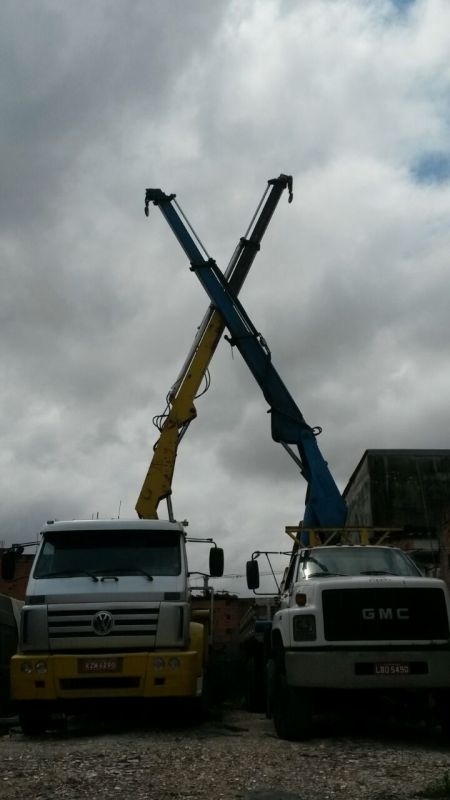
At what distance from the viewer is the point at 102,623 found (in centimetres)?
970

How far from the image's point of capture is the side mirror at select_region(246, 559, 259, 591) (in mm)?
11234

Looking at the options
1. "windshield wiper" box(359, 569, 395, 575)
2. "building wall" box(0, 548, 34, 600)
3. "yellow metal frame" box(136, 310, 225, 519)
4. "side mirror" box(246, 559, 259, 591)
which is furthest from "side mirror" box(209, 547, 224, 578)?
"building wall" box(0, 548, 34, 600)

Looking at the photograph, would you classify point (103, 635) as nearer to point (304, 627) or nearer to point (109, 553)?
point (109, 553)

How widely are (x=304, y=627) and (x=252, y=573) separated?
2399mm

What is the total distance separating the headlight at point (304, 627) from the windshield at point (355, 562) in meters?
1.06

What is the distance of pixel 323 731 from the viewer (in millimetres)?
9547

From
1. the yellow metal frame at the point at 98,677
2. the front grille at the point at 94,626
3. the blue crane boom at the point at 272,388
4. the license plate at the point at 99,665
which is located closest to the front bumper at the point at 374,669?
the yellow metal frame at the point at 98,677

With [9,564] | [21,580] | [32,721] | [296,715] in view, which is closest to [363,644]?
[296,715]

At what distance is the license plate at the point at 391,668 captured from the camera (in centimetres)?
854

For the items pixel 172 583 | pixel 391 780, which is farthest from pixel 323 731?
pixel 391 780

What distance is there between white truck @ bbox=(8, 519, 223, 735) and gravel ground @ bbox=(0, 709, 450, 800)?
49cm

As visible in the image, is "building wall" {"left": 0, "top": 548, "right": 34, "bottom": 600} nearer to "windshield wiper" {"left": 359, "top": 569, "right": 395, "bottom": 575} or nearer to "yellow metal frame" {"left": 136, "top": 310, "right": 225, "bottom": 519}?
→ "yellow metal frame" {"left": 136, "top": 310, "right": 225, "bottom": 519}

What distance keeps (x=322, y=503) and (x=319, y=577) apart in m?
5.67

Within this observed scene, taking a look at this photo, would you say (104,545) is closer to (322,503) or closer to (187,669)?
(187,669)
